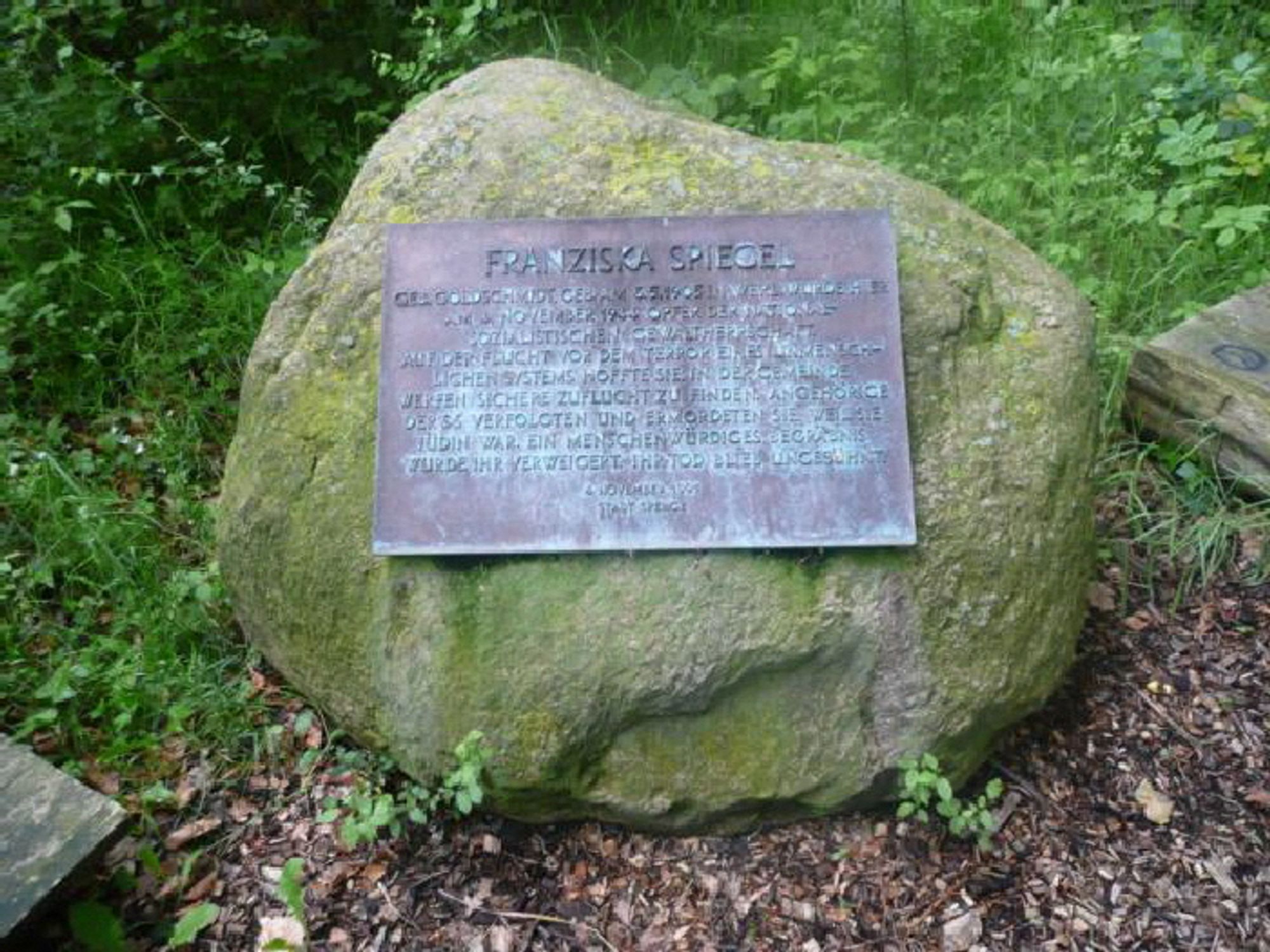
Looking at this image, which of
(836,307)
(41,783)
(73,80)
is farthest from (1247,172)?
(73,80)

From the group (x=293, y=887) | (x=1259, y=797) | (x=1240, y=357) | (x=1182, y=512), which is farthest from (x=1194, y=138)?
(x=293, y=887)

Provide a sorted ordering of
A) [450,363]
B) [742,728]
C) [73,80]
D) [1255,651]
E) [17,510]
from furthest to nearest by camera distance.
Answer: [73,80], [17,510], [1255,651], [450,363], [742,728]

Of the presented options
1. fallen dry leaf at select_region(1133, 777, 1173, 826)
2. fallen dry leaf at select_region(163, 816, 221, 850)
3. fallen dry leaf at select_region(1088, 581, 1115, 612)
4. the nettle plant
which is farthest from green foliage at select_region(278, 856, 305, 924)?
the nettle plant

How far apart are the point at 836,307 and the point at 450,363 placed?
3.14 feet

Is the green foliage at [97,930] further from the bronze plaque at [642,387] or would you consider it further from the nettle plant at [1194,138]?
the nettle plant at [1194,138]

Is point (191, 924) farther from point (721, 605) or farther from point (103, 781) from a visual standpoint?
point (721, 605)

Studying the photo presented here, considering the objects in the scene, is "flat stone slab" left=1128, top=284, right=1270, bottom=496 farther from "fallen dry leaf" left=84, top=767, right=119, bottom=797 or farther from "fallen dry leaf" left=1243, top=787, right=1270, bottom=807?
"fallen dry leaf" left=84, top=767, right=119, bottom=797

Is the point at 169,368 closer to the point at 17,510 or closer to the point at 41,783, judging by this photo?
the point at 17,510

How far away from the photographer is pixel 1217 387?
3107 millimetres

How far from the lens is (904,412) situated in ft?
7.78

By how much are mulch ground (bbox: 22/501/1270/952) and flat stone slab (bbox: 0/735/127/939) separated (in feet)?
0.61

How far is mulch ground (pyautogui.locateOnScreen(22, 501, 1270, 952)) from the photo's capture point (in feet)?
7.59

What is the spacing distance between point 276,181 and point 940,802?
387 cm

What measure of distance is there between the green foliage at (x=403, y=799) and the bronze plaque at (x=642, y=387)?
469 mm
